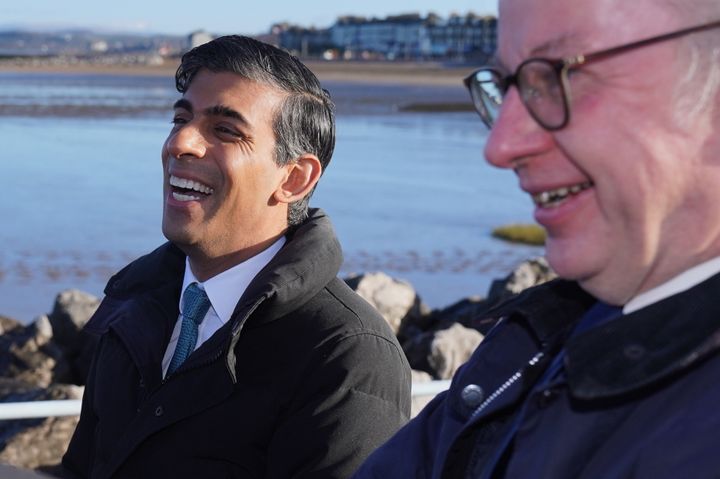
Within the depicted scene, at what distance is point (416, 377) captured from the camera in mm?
6266

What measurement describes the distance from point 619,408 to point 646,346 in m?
0.10

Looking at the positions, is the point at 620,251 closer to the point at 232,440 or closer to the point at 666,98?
the point at 666,98

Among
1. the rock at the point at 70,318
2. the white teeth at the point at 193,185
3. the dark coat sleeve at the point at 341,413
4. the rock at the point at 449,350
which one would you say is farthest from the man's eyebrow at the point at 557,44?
the rock at the point at 70,318

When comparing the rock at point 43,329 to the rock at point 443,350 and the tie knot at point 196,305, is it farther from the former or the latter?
the tie knot at point 196,305

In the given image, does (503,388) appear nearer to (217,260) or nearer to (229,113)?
(217,260)

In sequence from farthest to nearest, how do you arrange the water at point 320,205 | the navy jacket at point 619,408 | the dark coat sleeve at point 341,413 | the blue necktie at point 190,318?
the water at point 320,205, the blue necktie at point 190,318, the dark coat sleeve at point 341,413, the navy jacket at point 619,408

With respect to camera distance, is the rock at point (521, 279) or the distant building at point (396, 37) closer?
the rock at point (521, 279)

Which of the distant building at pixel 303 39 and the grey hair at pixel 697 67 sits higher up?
the grey hair at pixel 697 67

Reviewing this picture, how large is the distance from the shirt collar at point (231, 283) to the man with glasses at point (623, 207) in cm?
157

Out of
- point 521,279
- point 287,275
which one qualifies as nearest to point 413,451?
point 287,275

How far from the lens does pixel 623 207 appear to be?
1.66 metres

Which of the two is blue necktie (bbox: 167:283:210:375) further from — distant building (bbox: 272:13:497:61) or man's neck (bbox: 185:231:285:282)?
distant building (bbox: 272:13:497:61)

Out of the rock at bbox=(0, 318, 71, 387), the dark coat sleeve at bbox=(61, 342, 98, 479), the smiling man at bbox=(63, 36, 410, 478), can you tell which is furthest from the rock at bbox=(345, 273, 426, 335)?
the dark coat sleeve at bbox=(61, 342, 98, 479)

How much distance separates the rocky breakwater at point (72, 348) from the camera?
537 cm
